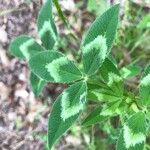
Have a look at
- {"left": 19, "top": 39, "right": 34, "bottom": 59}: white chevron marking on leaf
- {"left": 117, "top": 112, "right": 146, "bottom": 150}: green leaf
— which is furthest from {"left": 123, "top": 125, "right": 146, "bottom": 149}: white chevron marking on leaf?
{"left": 19, "top": 39, "right": 34, "bottom": 59}: white chevron marking on leaf

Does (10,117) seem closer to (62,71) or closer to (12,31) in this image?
(12,31)

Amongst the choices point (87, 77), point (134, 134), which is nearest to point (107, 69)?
point (87, 77)

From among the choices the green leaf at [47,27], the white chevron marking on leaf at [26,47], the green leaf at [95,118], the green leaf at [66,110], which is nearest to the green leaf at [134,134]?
the green leaf at [66,110]

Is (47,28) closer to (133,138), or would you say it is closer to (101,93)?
(101,93)

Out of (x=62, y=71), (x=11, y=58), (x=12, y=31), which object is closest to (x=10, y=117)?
(x=11, y=58)

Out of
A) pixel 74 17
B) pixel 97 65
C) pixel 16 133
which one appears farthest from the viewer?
pixel 74 17

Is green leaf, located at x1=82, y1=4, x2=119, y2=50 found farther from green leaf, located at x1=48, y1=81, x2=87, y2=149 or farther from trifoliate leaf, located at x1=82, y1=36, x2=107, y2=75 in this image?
green leaf, located at x1=48, y1=81, x2=87, y2=149
